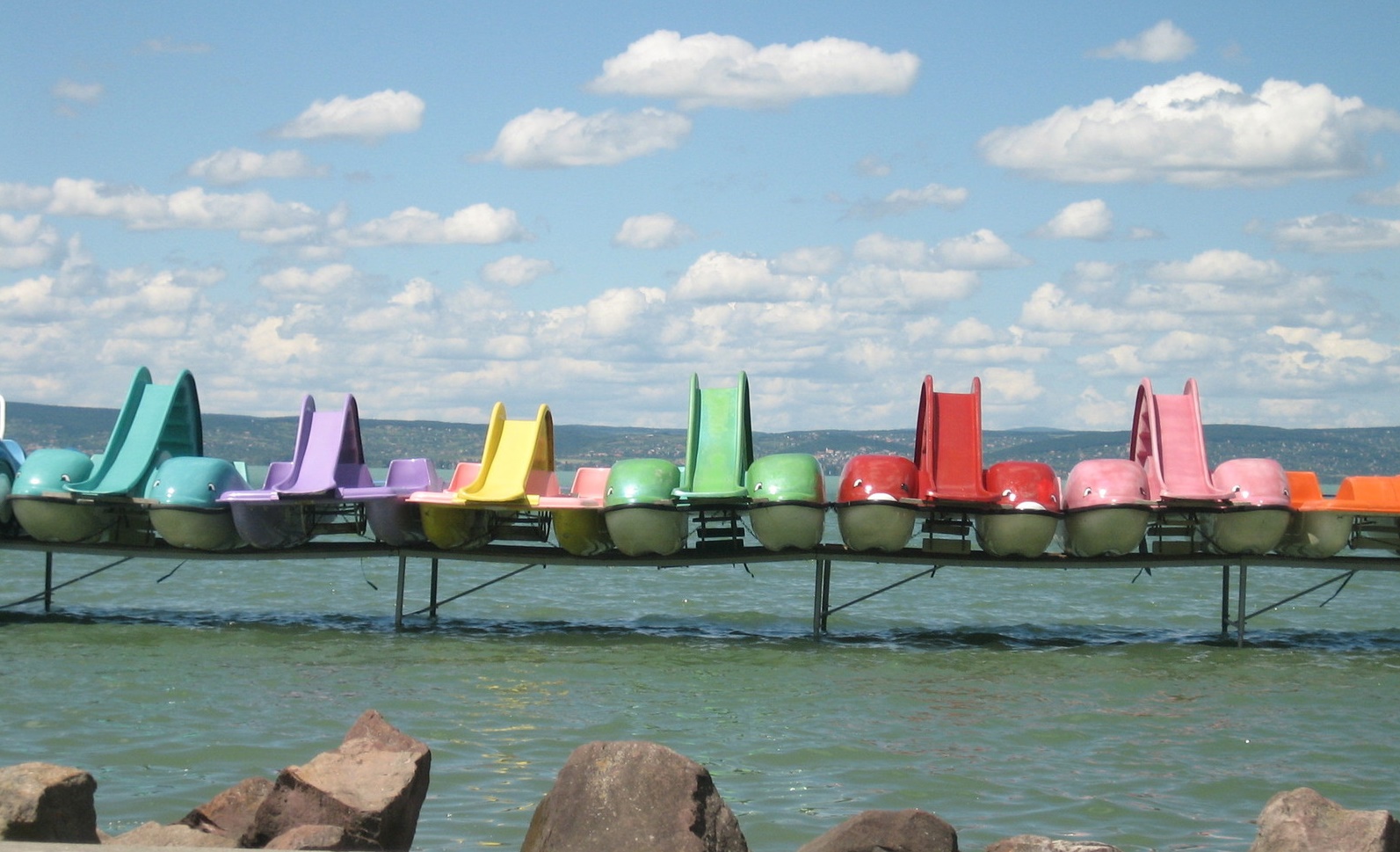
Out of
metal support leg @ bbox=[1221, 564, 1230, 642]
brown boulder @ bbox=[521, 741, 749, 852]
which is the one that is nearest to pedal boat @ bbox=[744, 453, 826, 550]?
metal support leg @ bbox=[1221, 564, 1230, 642]

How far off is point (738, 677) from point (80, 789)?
9.72 m

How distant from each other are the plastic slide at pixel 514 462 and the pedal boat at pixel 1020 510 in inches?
207

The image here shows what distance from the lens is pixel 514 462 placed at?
18.6 metres

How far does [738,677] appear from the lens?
17.0 metres

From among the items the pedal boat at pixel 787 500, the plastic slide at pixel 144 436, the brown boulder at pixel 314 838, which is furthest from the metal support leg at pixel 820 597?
the brown boulder at pixel 314 838

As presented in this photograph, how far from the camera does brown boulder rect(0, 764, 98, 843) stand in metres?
7.63

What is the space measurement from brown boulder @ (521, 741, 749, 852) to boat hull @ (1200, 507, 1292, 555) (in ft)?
38.3

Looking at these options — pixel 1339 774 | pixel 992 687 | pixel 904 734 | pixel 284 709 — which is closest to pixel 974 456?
pixel 992 687

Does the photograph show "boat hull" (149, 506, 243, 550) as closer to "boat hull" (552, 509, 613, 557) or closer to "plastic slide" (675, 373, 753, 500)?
"boat hull" (552, 509, 613, 557)

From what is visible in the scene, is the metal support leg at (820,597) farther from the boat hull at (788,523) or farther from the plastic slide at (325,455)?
the plastic slide at (325,455)

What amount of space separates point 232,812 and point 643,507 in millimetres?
9386

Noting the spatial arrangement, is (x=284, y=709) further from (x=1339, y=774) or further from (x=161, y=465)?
(x=1339, y=774)

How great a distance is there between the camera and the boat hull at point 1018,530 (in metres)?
17.8

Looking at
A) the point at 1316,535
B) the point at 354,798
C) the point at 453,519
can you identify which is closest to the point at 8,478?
the point at 453,519
